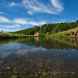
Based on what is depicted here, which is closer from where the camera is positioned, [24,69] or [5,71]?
[5,71]

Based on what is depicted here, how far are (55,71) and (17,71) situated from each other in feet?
9.54

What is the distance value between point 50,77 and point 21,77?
6.42ft

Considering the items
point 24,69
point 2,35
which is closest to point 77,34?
point 2,35

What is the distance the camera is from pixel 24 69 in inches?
675

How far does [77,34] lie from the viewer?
138 m

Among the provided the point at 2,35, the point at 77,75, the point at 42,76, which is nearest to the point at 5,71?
the point at 42,76

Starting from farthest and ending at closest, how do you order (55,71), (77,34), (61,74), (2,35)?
(77,34) < (2,35) < (55,71) < (61,74)

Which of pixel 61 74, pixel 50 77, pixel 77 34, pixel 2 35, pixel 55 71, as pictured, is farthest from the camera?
pixel 77 34

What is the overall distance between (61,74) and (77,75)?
115 cm

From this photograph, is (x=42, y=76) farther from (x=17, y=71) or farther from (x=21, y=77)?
(x=17, y=71)

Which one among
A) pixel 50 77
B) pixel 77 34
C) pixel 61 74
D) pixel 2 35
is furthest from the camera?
pixel 77 34

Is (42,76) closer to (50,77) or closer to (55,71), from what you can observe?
(50,77)

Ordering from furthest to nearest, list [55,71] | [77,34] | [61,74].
Answer: [77,34], [55,71], [61,74]

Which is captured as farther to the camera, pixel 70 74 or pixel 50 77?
pixel 70 74
